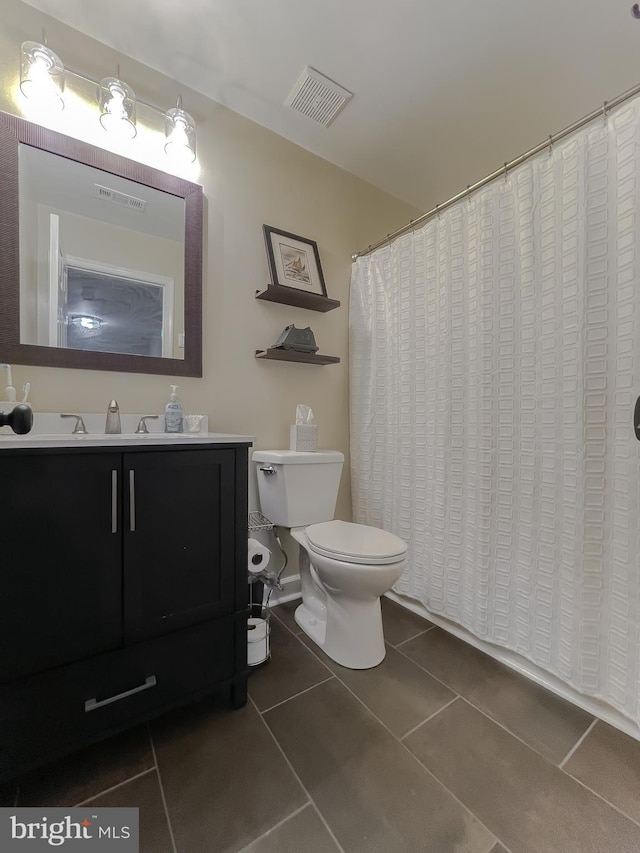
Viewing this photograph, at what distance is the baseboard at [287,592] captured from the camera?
1.85 meters

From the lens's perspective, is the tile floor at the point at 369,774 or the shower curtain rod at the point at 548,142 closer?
the tile floor at the point at 369,774

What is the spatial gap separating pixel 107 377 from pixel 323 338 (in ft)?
3.65

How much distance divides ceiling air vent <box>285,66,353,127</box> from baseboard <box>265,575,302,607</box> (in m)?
2.33

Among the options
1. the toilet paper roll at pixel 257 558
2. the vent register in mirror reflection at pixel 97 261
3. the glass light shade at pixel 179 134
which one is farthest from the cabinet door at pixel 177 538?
the glass light shade at pixel 179 134

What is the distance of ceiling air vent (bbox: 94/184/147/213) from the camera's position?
1409mm

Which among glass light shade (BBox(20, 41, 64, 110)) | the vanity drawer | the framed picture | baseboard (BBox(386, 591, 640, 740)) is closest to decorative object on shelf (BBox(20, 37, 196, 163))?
glass light shade (BBox(20, 41, 64, 110))

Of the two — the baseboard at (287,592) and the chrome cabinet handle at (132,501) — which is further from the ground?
the chrome cabinet handle at (132,501)

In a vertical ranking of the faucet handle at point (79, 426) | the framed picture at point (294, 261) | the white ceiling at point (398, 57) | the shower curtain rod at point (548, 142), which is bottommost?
the faucet handle at point (79, 426)

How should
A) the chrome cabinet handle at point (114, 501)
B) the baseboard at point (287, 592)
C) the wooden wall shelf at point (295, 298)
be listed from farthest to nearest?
the baseboard at point (287, 592) → the wooden wall shelf at point (295, 298) → the chrome cabinet handle at point (114, 501)

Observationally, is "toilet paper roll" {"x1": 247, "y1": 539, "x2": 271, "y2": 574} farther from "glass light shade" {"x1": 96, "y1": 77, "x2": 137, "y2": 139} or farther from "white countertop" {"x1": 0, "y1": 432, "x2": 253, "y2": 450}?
"glass light shade" {"x1": 96, "y1": 77, "x2": 137, "y2": 139}

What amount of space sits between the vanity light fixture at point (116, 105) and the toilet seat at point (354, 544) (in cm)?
178

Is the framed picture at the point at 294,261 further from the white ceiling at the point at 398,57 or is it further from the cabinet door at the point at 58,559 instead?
the cabinet door at the point at 58,559

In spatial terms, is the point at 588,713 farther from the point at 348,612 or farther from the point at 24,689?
the point at 24,689

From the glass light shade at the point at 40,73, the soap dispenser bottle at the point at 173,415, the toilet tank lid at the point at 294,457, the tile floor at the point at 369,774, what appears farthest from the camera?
the toilet tank lid at the point at 294,457
